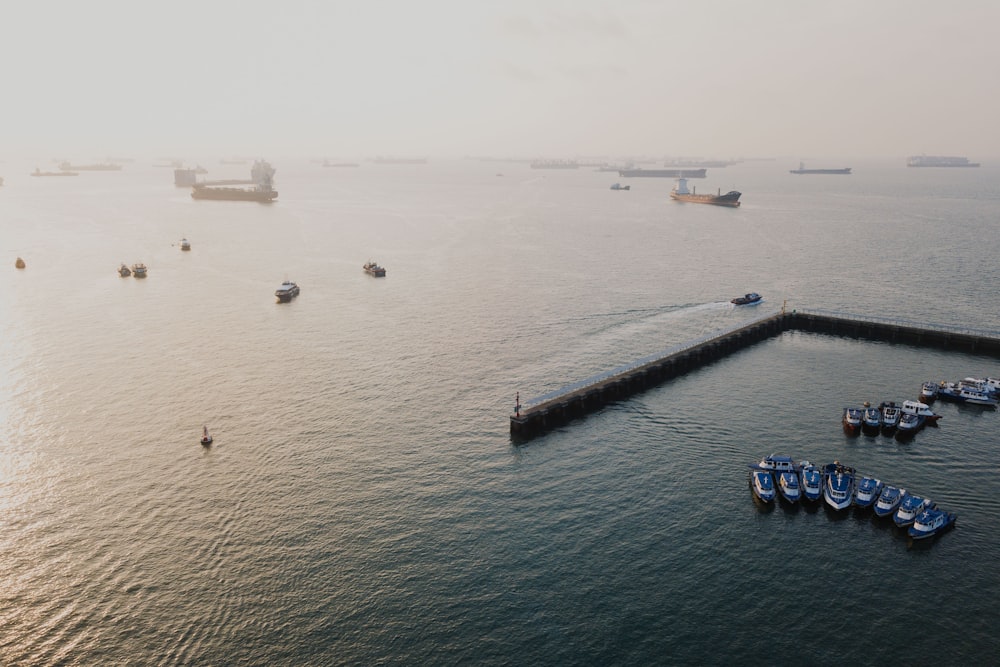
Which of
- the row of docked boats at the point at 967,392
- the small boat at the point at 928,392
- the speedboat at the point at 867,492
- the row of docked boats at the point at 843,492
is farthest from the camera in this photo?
the small boat at the point at 928,392

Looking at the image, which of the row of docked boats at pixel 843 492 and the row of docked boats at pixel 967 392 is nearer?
the row of docked boats at pixel 843 492

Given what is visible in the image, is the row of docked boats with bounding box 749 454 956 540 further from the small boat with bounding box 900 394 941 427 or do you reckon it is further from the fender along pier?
the fender along pier

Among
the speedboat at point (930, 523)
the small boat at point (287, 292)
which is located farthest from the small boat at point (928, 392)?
the small boat at point (287, 292)

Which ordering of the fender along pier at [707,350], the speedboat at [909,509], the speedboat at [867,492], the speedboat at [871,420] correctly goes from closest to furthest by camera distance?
the speedboat at [909,509] → the speedboat at [867,492] → the speedboat at [871,420] → the fender along pier at [707,350]

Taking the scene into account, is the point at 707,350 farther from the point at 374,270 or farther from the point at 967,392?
the point at 374,270

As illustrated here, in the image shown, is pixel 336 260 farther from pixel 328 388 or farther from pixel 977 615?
pixel 977 615

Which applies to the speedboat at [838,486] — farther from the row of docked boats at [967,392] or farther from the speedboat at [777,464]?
the row of docked boats at [967,392]
